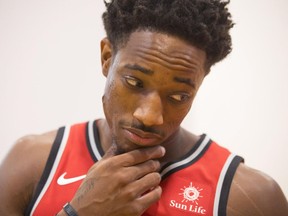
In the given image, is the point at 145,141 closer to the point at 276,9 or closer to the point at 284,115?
the point at 284,115

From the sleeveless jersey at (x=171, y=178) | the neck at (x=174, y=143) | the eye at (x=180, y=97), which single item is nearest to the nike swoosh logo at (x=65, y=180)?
the sleeveless jersey at (x=171, y=178)

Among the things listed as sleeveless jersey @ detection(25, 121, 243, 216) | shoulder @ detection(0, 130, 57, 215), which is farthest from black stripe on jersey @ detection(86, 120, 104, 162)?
shoulder @ detection(0, 130, 57, 215)

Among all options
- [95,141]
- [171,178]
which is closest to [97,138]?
[95,141]

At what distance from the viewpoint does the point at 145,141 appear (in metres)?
0.76

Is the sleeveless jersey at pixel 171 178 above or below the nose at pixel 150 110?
below

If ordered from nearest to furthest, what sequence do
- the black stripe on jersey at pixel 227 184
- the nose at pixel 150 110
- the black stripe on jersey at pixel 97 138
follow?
1. the nose at pixel 150 110
2. the black stripe on jersey at pixel 227 184
3. the black stripe on jersey at pixel 97 138

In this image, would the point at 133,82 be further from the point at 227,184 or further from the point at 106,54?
the point at 227,184

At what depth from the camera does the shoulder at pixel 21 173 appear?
90 cm

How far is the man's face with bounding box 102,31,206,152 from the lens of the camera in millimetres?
720

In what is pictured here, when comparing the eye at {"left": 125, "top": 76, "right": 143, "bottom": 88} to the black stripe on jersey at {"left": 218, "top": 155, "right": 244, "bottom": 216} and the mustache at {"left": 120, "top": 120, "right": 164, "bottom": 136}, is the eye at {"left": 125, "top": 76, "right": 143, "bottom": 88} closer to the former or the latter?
the mustache at {"left": 120, "top": 120, "right": 164, "bottom": 136}

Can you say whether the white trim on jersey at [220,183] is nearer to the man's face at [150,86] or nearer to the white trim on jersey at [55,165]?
the man's face at [150,86]

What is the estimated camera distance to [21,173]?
3.02ft

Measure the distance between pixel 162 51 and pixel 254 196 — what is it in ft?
1.44

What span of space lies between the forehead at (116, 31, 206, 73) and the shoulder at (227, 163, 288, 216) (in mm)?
323
